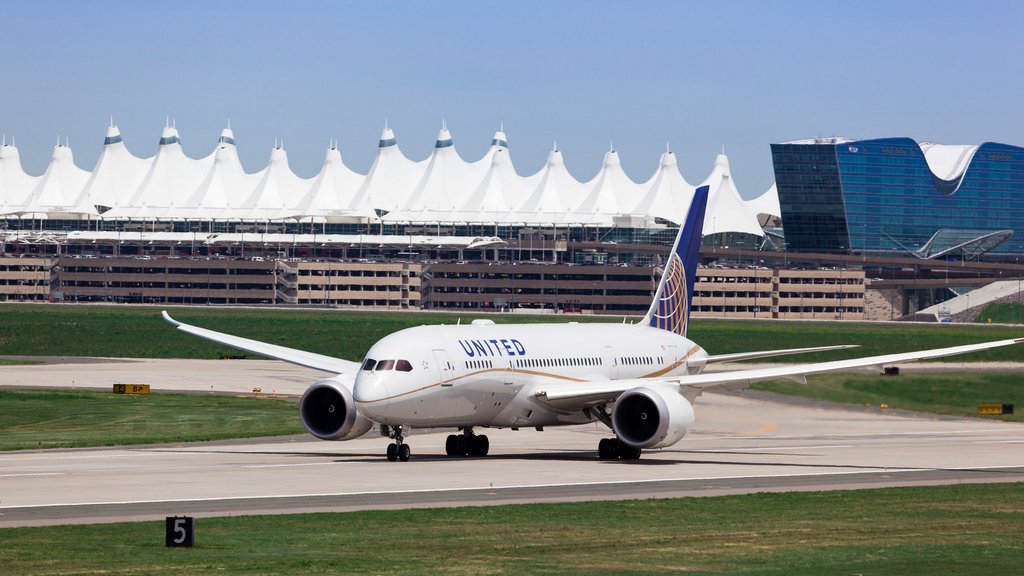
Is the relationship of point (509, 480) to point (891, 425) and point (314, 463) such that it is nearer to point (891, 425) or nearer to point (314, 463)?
point (314, 463)

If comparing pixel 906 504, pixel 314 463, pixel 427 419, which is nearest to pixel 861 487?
pixel 906 504

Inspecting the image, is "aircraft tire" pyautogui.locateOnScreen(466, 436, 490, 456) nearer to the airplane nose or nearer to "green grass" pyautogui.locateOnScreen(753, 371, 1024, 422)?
the airplane nose

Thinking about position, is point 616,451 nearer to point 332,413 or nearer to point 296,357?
point 332,413

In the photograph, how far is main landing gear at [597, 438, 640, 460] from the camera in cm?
4669

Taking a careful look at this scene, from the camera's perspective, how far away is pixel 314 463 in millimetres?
44594

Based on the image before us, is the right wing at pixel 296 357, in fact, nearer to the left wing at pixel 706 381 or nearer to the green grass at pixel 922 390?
the left wing at pixel 706 381

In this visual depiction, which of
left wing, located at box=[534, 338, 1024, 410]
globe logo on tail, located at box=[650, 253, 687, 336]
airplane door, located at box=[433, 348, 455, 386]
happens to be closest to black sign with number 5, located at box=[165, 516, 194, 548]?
airplane door, located at box=[433, 348, 455, 386]

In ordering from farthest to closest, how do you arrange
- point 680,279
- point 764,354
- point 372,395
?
1. point 680,279
2. point 764,354
3. point 372,395

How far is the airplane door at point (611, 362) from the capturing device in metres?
50.9

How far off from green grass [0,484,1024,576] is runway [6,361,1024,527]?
277cm

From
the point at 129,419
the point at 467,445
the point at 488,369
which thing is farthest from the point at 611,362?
the point at 129,419

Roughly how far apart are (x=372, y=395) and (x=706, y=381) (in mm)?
10063

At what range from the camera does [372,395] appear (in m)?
42.3

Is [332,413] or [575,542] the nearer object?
[575,542]
